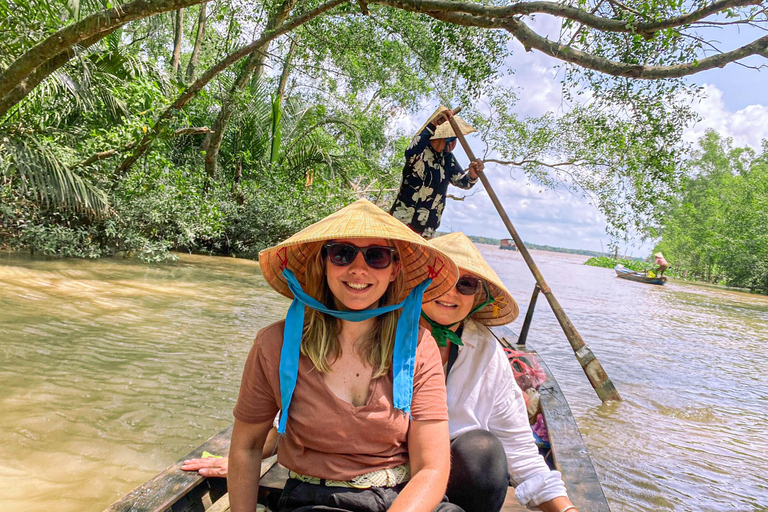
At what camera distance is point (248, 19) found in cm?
A: 799

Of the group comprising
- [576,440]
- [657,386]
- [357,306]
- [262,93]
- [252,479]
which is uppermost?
[262,93]

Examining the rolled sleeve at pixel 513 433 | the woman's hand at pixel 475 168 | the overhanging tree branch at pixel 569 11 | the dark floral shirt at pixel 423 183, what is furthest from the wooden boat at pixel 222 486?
the overhanging tree branch at pixel 569 11

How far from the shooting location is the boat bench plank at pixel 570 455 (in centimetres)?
184

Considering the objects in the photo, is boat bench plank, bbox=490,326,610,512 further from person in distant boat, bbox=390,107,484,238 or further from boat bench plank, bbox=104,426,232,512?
person in distant boat, bbox=390,107,484,238

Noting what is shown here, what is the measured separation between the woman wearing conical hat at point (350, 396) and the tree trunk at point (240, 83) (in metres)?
6.66

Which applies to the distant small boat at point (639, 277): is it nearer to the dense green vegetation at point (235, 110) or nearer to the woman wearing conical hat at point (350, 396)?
the dense green vegetation at point (235, 110)

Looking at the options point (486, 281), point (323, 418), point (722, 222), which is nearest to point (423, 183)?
point (486, 281)

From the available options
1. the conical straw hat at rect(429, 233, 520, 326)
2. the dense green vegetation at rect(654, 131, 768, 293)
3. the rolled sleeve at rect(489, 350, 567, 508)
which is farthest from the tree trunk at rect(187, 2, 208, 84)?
→ the dense green vegetation at rect(654, 131, 768, 293)

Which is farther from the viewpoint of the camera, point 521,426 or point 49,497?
point 49,497

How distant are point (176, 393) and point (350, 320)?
295 cm

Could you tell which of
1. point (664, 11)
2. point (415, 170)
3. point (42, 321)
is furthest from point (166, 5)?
point (664, 11)

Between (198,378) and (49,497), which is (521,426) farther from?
(198,378)

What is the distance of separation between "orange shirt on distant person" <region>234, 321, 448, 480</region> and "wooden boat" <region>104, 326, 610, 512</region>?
1.68ft

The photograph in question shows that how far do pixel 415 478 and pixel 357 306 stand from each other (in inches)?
19.5
